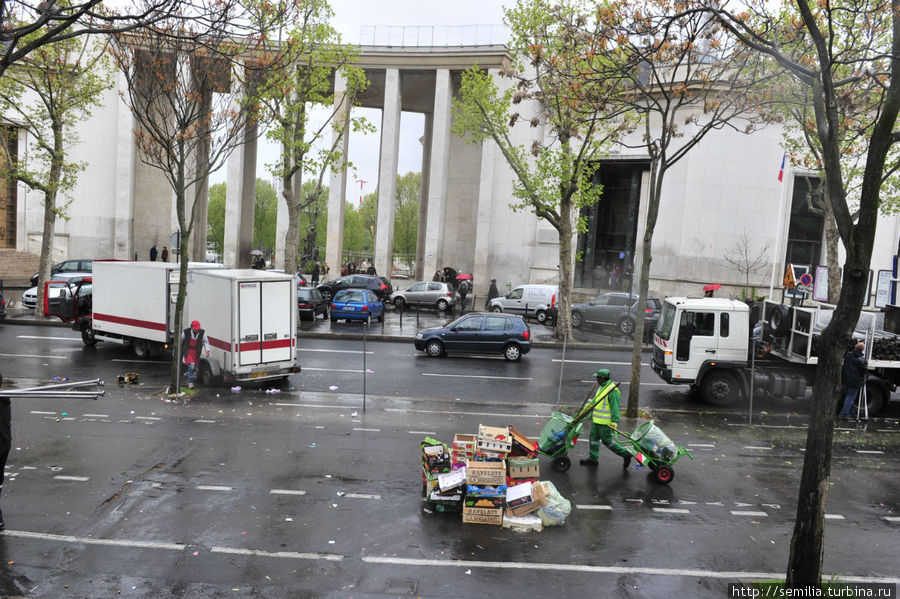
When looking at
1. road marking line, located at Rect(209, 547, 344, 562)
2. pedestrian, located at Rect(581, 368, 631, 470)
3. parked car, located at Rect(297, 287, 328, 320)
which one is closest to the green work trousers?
pedestrian, located at Rect(581, 368, 631, 470)

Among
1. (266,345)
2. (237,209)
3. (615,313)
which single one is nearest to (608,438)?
(266,345)

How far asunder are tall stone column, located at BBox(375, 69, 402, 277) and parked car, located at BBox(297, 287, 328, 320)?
44.3ft

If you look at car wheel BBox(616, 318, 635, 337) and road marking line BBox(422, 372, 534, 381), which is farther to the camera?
car wheel BBox(616, 318, 635, 337)

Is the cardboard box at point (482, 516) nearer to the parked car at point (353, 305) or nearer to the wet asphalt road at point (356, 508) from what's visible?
the wet asphalt road at point (356, 508)

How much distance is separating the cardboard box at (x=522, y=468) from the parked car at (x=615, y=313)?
19406mm

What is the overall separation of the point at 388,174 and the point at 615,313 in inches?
777

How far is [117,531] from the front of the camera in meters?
8.13

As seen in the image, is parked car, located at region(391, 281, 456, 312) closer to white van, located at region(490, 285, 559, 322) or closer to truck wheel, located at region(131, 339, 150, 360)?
white van, located at region(490, 285, 559, 322)

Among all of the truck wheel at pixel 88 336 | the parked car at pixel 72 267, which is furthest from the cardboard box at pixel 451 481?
the parked car at pixel 72 267

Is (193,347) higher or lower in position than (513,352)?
higher

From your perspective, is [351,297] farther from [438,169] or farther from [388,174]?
[438,169]

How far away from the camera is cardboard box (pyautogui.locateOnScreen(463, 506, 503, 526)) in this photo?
8695 millimetres

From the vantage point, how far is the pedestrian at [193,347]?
53.7 feet

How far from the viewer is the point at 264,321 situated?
1636 centimetres
